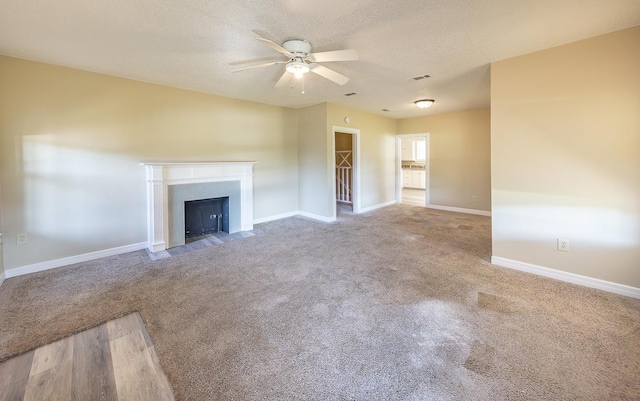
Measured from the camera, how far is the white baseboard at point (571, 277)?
2.52m

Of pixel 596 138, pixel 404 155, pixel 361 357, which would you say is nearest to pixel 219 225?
pixel 361 357

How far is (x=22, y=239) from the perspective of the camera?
311 cm

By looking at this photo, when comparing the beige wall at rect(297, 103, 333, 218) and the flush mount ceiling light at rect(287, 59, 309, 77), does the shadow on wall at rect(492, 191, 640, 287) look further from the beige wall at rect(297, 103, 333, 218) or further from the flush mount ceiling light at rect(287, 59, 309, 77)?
the beige wall at rect(297, 103, 333, 218)

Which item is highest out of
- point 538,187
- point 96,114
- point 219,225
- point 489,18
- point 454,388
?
point 489,18

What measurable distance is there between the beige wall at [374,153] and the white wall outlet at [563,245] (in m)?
3.70

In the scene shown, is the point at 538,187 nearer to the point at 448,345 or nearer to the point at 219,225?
the point at 448,345

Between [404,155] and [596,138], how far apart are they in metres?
8.95

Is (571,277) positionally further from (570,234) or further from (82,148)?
(82,148)

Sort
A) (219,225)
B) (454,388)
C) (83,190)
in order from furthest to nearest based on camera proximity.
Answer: (219,225) → (83,190) → (454,388)

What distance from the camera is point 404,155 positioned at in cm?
1141

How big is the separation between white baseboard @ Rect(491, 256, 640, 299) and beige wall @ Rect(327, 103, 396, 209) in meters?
3.36

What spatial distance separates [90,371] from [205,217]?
3190mm

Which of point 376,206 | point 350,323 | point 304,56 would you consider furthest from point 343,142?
point 350,323

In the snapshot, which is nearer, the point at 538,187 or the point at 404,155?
the point at 538,187
